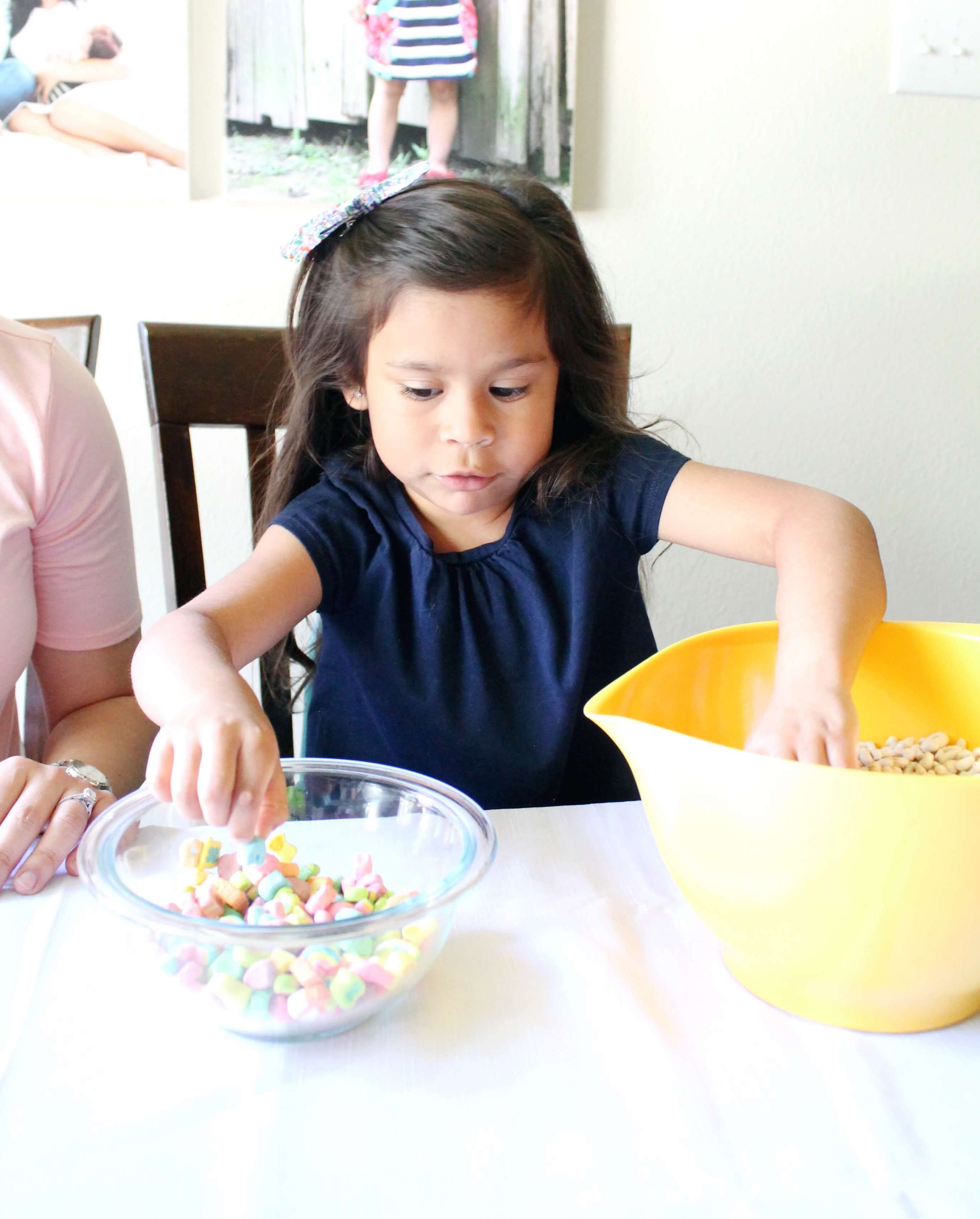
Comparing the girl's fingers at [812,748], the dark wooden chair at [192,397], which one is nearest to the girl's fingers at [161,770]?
the girl's fingers at [812,748]

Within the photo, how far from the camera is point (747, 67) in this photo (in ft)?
5.16

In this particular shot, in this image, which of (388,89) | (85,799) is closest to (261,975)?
(85,799)

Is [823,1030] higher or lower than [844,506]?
lower

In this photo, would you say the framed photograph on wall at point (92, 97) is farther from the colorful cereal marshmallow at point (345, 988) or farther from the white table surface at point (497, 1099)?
the colorful cereal marshmallow at point (345, 988)

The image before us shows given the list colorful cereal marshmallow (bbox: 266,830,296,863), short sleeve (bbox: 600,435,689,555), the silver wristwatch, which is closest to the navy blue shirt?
short sleeve (bbox: 600,435,689,555)

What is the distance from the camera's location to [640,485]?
0.95 metres

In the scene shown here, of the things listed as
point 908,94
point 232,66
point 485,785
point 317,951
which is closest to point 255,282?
point 232,66

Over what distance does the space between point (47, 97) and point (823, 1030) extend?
1.47 meters

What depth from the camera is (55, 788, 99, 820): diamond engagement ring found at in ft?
2.16

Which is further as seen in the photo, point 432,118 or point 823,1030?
point 432,118

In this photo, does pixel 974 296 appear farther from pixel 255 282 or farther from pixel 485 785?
pixel 485 785

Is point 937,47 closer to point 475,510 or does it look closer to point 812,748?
point 475,510

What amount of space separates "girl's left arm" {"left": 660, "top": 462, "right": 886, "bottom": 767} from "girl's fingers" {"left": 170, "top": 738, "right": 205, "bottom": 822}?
0.29 metres

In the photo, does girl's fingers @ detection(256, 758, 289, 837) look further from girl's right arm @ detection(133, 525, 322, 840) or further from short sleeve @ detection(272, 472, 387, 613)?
short sleeve @ detection(272, 472, 387, 613)
